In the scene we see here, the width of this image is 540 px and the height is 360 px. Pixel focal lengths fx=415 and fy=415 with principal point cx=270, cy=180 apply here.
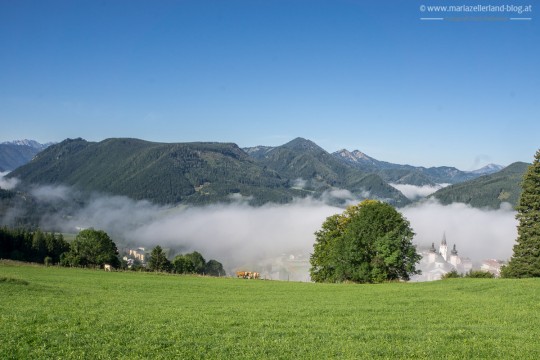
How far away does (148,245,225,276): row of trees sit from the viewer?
102500 millimetres

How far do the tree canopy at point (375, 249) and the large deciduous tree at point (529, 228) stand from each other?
12.9 meters

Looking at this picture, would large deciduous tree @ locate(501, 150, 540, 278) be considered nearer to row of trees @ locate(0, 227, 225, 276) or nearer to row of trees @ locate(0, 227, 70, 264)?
row of trees @ locate(0, 227, 225, 276)

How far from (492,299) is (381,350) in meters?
18.2

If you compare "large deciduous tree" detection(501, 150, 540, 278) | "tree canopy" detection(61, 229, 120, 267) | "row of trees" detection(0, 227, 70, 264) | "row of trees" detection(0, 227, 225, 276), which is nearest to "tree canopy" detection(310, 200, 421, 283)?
"large deciduous tree" detection(501, 150, 540, 278)

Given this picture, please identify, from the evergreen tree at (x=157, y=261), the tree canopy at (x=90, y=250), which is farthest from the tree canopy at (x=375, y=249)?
the evergreen tree at (x=157, y=261)

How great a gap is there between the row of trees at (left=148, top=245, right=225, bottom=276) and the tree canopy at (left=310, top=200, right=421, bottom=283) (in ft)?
158

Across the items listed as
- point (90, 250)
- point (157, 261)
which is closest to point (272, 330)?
point (90, 250)

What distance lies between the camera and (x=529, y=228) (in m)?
54.9

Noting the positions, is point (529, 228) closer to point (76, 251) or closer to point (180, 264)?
point (76, 251)

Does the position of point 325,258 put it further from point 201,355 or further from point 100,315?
point 201,355

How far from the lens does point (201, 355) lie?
14648mm

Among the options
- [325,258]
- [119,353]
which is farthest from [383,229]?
[119,353]

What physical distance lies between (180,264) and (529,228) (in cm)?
9190

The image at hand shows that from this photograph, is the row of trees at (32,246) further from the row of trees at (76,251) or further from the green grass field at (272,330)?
the green grass field at (272,330)
